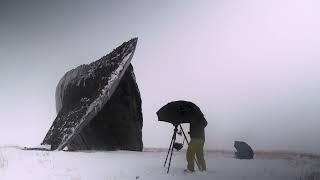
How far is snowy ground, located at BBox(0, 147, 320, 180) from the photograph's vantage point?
2764mm

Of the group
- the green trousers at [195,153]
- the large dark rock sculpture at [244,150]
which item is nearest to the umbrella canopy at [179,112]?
the green trousers at [195,153]

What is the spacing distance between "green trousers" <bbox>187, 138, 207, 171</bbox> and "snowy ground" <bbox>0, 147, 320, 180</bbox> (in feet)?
0.09

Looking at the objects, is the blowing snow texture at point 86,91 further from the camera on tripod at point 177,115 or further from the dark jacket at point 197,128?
the dark jacket at point 197,128

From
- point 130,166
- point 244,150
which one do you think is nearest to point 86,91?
point 130,166

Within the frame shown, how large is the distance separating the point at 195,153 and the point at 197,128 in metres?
0.13

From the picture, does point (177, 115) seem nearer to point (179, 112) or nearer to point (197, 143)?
point (179, 112)

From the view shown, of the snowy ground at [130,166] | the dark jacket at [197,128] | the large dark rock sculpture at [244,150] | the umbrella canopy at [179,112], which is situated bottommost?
the snowy ground at [130,166]

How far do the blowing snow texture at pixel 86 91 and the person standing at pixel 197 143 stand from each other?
1.13ft

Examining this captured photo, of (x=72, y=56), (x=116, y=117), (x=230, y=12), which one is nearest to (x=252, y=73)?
(x=230, y=12)

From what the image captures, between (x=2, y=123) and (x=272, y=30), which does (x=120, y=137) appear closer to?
(x=2, y=123)

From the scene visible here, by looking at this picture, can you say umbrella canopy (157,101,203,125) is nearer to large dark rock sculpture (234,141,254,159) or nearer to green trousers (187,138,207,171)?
green trousers (187,138,207,171)

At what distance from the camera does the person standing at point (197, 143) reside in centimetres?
288

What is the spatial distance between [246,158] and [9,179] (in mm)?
1201

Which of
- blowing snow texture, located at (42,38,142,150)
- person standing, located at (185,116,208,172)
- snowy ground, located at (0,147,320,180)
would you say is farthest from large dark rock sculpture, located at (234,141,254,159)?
blowing snow texture, located at (42,38,142,150)
